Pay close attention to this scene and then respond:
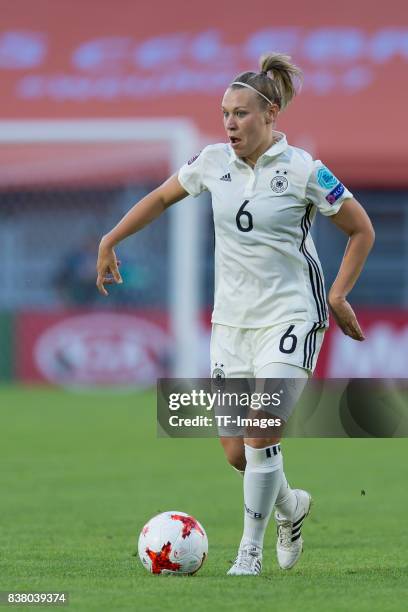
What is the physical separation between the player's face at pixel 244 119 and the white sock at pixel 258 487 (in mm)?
1345

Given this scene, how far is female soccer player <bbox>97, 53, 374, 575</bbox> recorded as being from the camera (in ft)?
20.8

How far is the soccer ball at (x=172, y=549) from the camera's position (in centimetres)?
634

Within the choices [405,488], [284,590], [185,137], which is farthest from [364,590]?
[185,137]

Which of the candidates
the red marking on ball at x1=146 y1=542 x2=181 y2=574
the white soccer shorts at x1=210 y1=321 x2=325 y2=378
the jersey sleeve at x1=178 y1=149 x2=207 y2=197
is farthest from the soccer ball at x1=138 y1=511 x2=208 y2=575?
the jersey sleeve at x1=178 y1=149 x2=207 y2=197

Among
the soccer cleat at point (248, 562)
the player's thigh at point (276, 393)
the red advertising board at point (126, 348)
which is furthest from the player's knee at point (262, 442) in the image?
the red advertising board at point (126, 348)

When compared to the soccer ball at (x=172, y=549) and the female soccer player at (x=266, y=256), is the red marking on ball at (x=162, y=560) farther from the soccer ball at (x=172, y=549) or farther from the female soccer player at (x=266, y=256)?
the female soccer player at (x=266, y=256)

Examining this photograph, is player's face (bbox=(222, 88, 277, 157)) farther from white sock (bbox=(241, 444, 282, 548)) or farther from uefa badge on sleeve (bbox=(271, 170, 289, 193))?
white sock (bbox=(241, 444, 282, 548))

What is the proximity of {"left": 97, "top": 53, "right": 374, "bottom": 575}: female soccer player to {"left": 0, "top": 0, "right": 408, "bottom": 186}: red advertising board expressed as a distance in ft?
54.2

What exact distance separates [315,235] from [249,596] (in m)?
17.4

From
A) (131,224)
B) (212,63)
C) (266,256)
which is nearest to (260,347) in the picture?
(266,256)

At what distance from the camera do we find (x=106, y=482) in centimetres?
1092

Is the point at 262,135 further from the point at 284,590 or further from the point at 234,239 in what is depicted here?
the point at 284,590

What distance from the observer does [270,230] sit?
637 cm

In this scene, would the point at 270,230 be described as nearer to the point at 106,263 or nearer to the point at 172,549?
the point at 106,263
